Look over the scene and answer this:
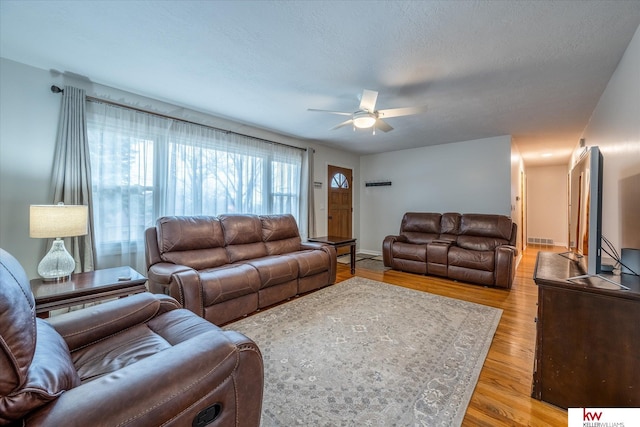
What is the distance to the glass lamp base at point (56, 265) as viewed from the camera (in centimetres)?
202

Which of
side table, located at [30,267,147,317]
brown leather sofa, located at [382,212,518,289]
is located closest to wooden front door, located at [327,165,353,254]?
brown leather sofa, located at [382,212,518,289]

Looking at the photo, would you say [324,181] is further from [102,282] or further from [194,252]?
[102,282]

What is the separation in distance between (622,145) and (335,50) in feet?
8.07

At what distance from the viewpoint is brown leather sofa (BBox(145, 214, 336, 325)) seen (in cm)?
241

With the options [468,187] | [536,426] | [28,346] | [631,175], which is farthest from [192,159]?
[468,187]

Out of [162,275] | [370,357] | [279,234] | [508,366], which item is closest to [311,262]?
[279,234]

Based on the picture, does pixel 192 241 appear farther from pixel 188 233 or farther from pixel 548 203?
pixel 548 203

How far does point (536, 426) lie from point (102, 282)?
9.87 feet

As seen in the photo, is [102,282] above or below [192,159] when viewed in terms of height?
below

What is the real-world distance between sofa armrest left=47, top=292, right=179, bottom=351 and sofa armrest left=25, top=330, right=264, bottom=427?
2.24 feet

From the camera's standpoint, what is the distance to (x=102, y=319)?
4.50ft

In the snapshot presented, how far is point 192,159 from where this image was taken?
340 centimetres

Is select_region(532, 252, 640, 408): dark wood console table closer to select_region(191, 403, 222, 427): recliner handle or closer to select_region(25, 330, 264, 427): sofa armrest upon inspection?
select_region(25, 330, 264, 427): sofa armrest

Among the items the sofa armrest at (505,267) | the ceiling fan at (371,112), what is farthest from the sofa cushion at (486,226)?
the ceiling fan at (371,112)
